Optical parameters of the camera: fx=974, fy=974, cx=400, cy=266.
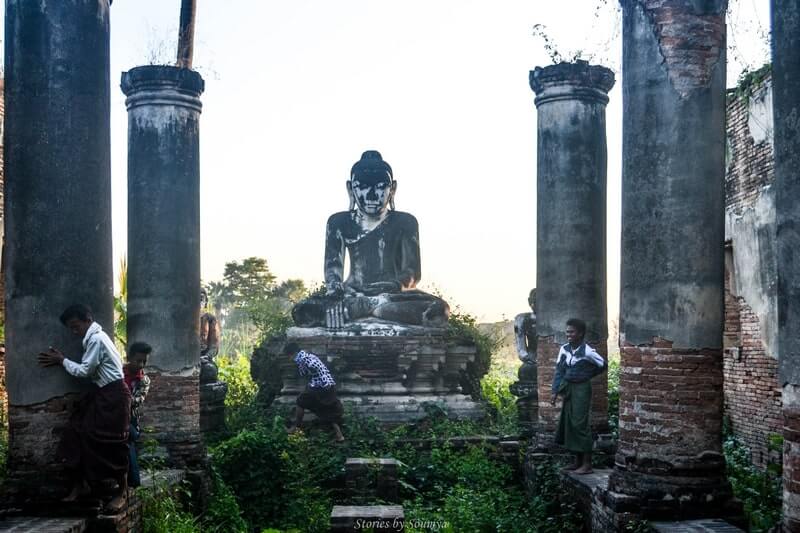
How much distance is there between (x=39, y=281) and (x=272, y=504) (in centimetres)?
417

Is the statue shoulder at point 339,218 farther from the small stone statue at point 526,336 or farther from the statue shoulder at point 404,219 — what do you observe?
the small stone statue at point 526,336

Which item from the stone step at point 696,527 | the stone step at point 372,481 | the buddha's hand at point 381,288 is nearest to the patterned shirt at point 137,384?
the stone step at point 372,481

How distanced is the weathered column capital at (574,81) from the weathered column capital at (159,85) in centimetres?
405

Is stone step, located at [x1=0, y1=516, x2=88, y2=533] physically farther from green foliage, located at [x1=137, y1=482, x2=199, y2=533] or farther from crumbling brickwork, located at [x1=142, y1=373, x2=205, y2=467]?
crumbling brickwork, located at [x1=142, y1=373, x2=205, y2=467]

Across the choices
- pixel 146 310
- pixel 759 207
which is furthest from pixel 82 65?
pixel 759 207

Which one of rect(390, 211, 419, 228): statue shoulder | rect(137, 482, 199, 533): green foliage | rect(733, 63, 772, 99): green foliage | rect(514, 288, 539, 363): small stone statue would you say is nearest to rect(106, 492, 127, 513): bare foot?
rect(137, 482, 199, 533): green foliage

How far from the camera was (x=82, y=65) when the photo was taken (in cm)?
753

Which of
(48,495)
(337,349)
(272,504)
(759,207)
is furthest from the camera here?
(337,349)

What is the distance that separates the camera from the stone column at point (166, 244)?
35.7ft

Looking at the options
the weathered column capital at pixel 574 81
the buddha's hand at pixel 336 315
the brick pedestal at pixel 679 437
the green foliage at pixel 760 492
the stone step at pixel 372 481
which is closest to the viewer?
the brick pedestal at pixel 679 437

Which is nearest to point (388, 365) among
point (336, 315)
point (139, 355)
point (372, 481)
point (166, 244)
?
point (336, 315)

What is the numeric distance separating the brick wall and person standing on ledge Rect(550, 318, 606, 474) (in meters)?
3.97

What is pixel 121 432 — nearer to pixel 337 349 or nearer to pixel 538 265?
pixel 538 265

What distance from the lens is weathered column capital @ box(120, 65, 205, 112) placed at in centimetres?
1109
